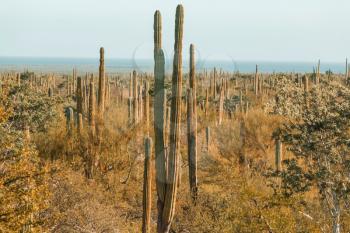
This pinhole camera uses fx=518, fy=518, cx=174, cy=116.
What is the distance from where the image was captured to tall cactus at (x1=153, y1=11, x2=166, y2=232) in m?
9.94

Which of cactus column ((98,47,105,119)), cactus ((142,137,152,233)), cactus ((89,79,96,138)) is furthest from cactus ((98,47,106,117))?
cactus ((142,137,152,233))

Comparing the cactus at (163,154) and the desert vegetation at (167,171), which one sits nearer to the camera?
the cactus at (163,154)

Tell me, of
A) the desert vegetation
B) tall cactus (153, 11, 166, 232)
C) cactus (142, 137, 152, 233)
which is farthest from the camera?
cactus (142, 137, 152, 233)

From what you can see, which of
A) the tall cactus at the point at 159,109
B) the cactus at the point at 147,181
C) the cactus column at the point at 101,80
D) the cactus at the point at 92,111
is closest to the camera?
the tall cactus at the point at 159,109

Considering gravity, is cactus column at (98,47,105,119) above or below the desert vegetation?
above

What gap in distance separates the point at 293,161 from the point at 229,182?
4.30 m

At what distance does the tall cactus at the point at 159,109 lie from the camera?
994 cm

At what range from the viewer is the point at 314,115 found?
509 inches

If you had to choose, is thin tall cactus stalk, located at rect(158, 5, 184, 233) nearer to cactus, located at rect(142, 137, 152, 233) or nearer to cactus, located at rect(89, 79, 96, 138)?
cactus, located at rect(142, 137, 152, 233)

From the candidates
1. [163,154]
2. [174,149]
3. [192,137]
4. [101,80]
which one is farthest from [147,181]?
[101,80]

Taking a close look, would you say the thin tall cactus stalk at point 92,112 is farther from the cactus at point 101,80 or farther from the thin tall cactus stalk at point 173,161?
the thin tall cactus stalk at point 173,161

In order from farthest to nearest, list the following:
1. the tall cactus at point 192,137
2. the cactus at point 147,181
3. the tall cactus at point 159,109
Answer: the tall cactus at point 192,137 → the cactus at point 147,181 → the tall cactus at point 159,109

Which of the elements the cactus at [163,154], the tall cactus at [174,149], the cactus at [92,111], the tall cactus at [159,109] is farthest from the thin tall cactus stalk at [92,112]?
the tall cactus at [159,109]

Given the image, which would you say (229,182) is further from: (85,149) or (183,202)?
(85,149)
